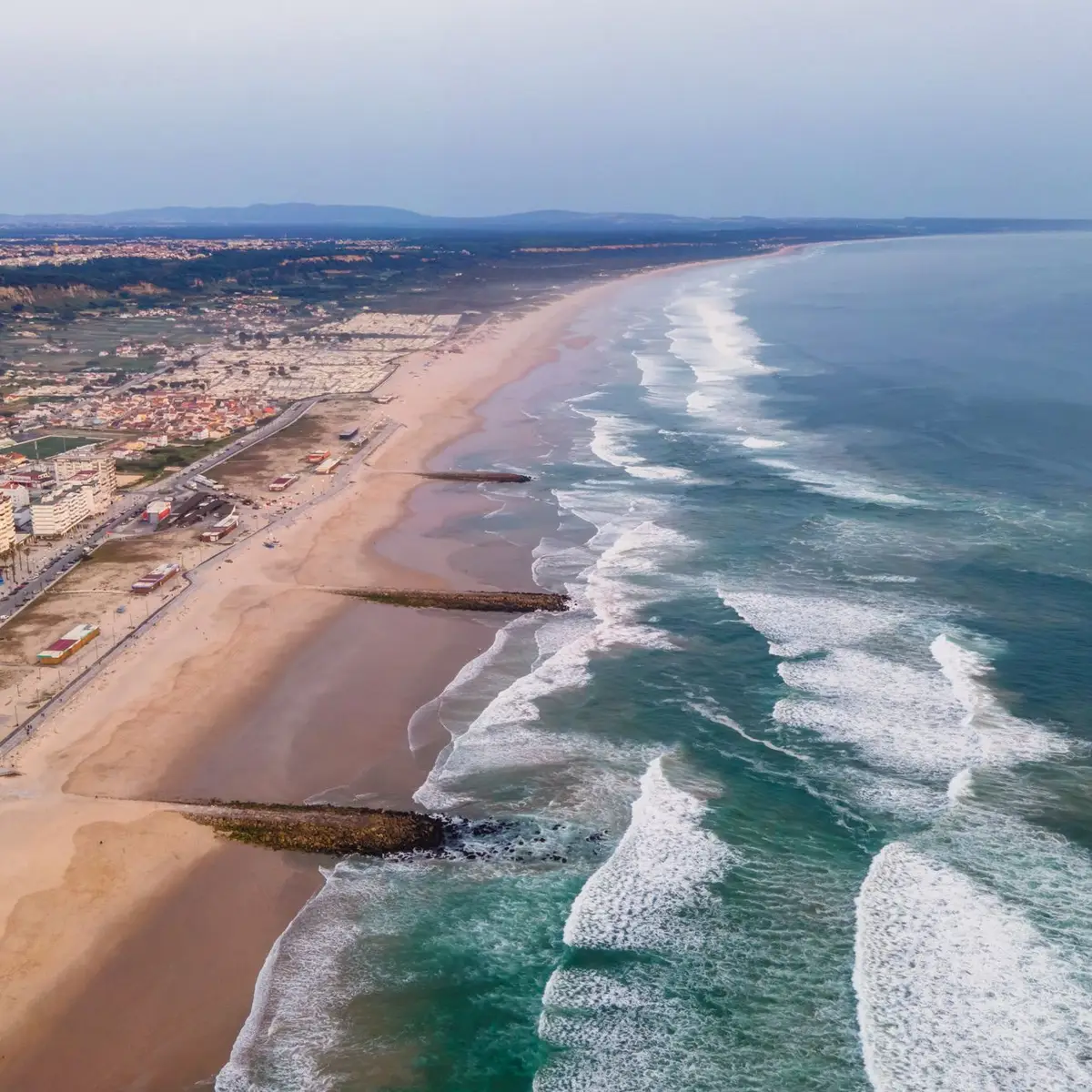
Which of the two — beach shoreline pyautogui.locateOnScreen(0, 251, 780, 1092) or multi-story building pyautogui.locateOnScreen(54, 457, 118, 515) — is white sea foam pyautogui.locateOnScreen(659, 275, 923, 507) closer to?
beach shoreline pyautogui.locateOnScreen(0, 251, 780, 1092)

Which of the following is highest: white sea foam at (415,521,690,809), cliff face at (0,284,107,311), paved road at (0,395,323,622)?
cliff face at (0,284,107,311)

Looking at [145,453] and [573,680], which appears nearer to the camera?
[573,680]

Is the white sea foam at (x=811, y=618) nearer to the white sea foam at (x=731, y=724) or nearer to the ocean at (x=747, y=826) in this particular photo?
the ocean at (x=747, y=826)

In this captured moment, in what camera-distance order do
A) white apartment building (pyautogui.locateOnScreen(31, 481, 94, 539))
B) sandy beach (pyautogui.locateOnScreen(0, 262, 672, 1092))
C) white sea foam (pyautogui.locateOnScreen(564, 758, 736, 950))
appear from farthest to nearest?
1. white apartment building (pyautogui.locateOnScreen(31, 481, 94, 539))
2. white sea foam (pyautogui.locateOnScreen(564, 758, 736, 950))
3. sandy beach (pyautogui.locateOnScreen(0, 262, 672, 1092))

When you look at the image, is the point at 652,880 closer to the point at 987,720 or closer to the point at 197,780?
the point at 987,720

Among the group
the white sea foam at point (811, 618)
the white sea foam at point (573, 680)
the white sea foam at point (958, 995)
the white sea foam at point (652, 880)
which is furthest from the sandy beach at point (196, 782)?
the white sea foam at point (958, 995)

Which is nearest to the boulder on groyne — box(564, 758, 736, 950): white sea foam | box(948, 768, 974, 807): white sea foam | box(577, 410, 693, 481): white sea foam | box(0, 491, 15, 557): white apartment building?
box(577, 410, 693, 481): white sea foam

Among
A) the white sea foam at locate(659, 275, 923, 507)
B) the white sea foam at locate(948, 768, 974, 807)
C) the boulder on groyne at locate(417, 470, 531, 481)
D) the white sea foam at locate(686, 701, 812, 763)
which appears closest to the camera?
the white sea foam at locate(948, 768, 974, 807)

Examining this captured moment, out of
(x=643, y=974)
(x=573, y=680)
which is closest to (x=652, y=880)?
(x=643, y=974)
